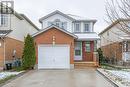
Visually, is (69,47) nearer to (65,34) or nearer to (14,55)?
(65,34)

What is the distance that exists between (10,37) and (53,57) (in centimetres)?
575

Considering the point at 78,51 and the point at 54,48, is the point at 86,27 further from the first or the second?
the point at 54,48

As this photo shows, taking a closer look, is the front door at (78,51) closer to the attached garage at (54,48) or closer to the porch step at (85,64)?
the porch step at (85,64)

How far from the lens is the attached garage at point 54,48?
119ft

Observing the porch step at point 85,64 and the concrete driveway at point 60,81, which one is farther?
the porch step at point 85,64

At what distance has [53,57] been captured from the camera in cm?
3634

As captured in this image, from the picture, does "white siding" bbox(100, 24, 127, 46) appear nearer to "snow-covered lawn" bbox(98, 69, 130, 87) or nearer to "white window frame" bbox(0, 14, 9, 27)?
"snow-covered lawn" bbox(98, 69, 130, 87)

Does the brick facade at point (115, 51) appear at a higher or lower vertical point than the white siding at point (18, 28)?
lower

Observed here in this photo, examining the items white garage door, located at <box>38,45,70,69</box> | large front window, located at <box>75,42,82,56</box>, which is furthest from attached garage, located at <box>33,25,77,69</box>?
large front window, located at <box>75,42,82,56</box>

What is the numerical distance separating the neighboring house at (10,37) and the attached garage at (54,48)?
3.28 meters

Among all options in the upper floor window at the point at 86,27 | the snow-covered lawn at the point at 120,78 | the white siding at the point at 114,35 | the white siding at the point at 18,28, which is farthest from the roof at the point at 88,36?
the snow-covered lawn at the point at 120,78

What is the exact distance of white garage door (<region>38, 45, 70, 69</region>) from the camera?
3622 cm

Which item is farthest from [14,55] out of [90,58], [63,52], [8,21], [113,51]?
[113,51]

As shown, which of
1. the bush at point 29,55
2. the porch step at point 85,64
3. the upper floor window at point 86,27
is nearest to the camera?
the bush at point 29,55
